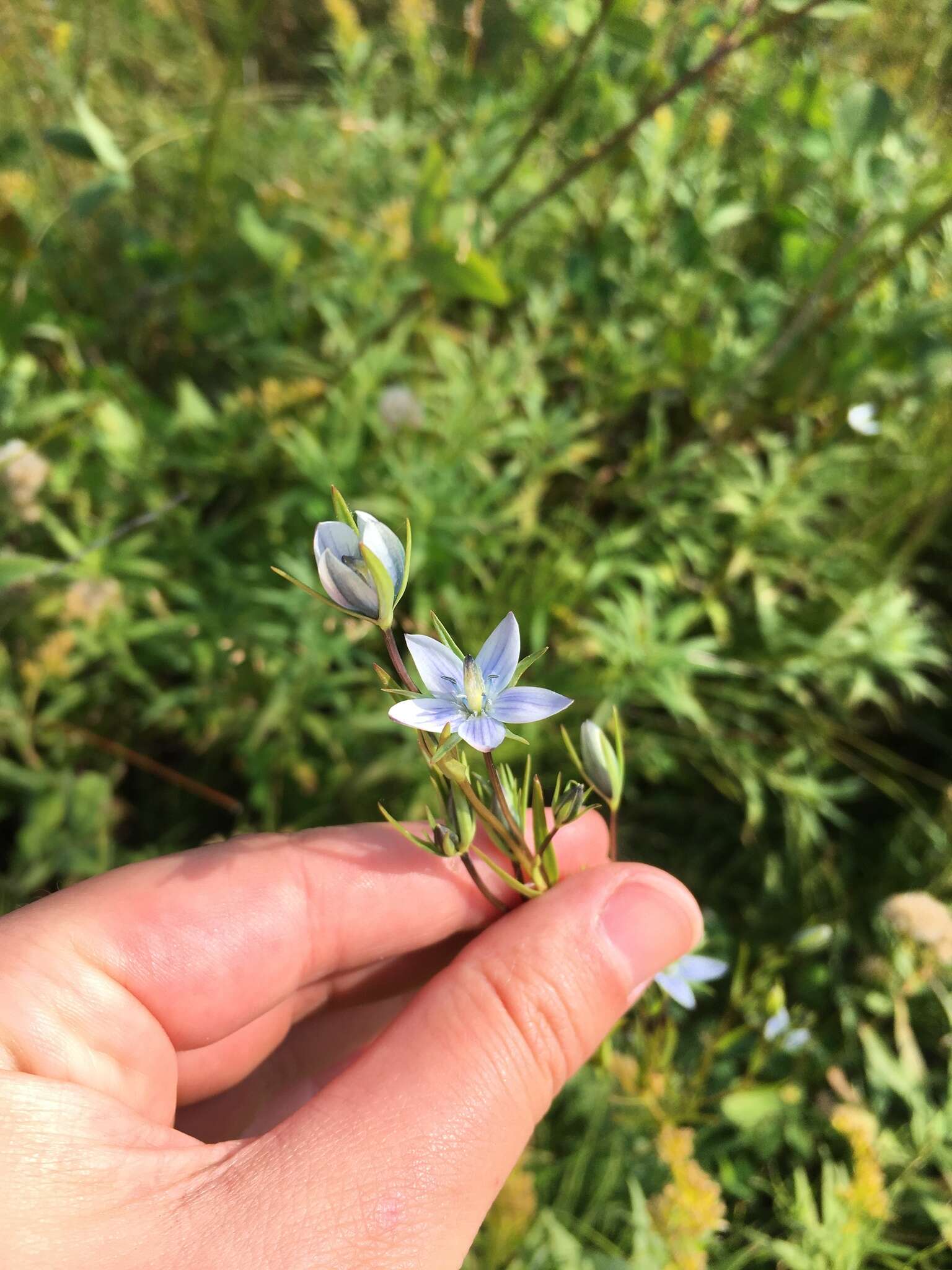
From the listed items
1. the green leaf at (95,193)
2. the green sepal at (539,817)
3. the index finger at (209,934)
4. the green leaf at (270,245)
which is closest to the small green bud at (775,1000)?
the index finger at (209,934)

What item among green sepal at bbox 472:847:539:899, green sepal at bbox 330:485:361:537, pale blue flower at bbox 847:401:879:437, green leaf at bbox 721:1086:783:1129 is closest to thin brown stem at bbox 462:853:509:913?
green sepal at bbox 472:847:539:899

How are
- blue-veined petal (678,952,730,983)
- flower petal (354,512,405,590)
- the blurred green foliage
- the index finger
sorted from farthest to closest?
the blurred green foliage
blue-veined petal (678,952,730,983)
the index finger
flower petal (354,512,405,590)

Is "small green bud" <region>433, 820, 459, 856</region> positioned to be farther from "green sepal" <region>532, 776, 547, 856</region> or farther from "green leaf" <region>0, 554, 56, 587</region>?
"green leaf" <region>0, 554, 56, 587</region>

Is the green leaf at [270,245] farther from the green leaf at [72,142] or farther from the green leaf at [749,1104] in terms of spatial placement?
the green leaf at [749,1104]

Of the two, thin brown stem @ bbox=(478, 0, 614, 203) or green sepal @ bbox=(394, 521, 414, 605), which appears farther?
thin brown stem @ bbox=(478, 0, 614, 203)

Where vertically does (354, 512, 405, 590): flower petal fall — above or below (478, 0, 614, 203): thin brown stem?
below

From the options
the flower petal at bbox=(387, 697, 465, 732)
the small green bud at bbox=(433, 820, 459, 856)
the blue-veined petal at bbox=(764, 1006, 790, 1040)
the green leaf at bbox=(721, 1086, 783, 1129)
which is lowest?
the green leaf at bbox=(721, 1086, 783, 1129)
